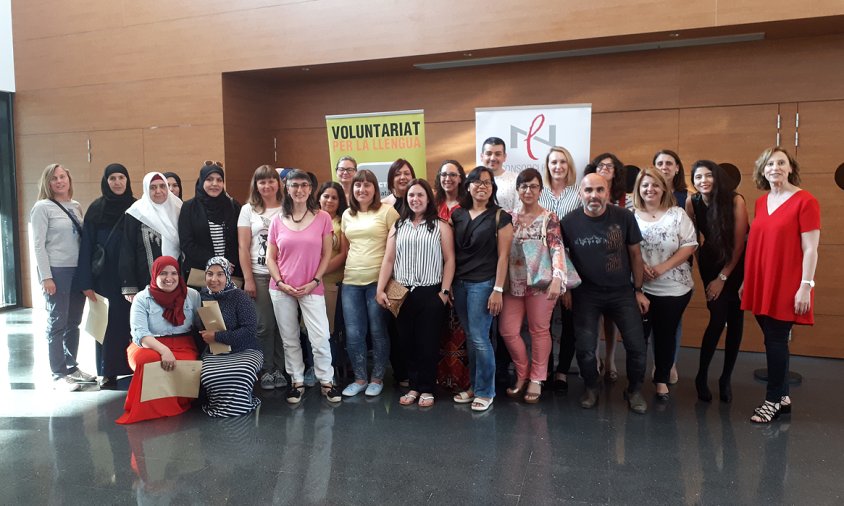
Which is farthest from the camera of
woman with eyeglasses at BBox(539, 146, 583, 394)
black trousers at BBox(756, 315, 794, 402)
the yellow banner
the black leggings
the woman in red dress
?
the yellow banner

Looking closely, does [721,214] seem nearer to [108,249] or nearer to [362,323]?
[362,323]

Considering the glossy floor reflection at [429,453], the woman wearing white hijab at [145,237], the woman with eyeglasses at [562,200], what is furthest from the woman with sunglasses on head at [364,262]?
the woman wearing white hijab at [145,237]

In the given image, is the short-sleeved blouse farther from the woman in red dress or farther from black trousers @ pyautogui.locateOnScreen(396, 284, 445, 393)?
black trousers @ pyautogui.locateOnScreen(396, 284, 445, 393)

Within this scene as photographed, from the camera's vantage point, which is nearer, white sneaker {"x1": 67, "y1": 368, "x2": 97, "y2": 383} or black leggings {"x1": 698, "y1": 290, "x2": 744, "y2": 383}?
black leggings {"x1": 698, "y1": 290, "x2": 744, "y2": 383}

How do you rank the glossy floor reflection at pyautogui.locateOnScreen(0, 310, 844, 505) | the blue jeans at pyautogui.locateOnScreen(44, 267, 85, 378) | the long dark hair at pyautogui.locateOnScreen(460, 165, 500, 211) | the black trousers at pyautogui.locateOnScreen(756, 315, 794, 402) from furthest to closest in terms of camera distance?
the blue jeans at pyautogui.locateOnScreen(44, 267, 85, 378)
the long dark hair at pyautogui.locateOnScreen(460, 165, 500, 211)
the black trousers at pyautogui.locateOnScreen(756, 315, 794, 402)
the glossy floor reflection at pyautogui.locateOnScreen(0, 310, 844, 505)

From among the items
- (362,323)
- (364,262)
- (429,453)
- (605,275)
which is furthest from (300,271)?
(605,275)

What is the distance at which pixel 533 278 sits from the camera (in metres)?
3.86

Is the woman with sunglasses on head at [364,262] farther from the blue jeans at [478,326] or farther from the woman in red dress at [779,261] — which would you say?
the woman in red dress at [779,261]

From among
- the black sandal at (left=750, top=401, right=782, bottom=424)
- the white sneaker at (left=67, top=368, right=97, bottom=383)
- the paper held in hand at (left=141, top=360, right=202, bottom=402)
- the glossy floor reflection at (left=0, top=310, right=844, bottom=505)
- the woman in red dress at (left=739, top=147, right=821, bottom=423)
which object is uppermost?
the woman in red dress at (left=739, top=147, right=821, bottom=423)

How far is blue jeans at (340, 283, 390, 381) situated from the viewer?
414 cm

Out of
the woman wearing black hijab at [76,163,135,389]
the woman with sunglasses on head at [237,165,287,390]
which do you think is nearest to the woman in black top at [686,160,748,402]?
the woman with sunglasses on head at [237,165,287,390]

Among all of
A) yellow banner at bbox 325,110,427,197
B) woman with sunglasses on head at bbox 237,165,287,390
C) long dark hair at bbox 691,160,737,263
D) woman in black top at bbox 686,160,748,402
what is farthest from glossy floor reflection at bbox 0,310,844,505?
yellow banner at bbox 325,110,427,197

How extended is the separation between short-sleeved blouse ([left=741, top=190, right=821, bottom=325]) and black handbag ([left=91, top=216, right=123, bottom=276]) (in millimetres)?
4164

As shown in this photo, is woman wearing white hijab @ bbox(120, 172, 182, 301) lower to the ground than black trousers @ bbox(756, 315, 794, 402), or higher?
higher
